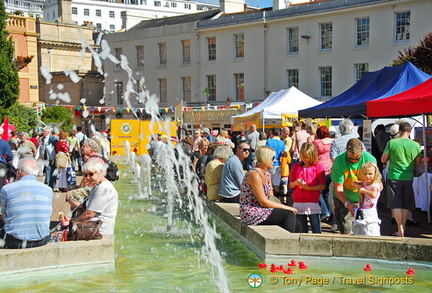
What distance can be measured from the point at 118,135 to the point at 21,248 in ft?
80.5

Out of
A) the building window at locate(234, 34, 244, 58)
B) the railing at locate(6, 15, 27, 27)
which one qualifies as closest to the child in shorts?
the building window at locate(234, 34, 244, 58)

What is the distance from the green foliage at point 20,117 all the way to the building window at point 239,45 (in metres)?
14.8

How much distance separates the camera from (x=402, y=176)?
8.67 meters

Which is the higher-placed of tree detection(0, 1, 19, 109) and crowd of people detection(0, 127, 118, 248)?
A: tree detection(0, 1, 19, 109)

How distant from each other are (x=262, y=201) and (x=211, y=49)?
35.1 meters

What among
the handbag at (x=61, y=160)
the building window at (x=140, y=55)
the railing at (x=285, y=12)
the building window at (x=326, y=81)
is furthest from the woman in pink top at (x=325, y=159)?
the building window at (x=140, y=55)

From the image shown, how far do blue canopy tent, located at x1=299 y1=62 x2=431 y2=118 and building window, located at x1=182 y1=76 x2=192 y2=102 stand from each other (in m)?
28.7

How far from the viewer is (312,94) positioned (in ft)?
120

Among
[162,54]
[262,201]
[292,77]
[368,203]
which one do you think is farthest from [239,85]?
[368,203]

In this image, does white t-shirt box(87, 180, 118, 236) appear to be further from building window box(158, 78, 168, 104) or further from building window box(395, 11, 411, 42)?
building window box(158, 78, 168, 104)

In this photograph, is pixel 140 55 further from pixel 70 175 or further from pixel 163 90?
pixel 70 175

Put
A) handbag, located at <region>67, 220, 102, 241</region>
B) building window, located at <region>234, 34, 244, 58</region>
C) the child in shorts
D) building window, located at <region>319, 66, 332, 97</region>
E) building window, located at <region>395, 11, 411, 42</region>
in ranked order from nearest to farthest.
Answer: handbag, located at <region>67, 220, 102, 241</region> < the child in shorts < building window, located at <region>395, 11, 411, 42</region> < building window, located at <region>319, 66, 332, 97</region> < building window, located at <region>234, 34, 244, 58</region>

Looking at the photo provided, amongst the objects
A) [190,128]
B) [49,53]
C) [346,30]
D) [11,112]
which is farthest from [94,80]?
[346,30]

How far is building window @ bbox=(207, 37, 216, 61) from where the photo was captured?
41562 millimetres
